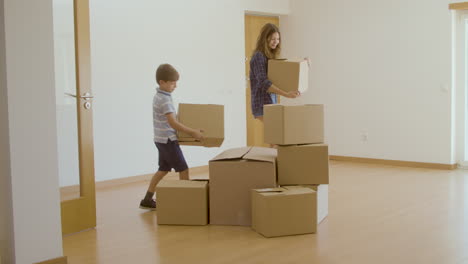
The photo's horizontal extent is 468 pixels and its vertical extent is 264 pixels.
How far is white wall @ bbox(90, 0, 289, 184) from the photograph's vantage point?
5.20 metres

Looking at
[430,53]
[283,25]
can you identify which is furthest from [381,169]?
[283,25]

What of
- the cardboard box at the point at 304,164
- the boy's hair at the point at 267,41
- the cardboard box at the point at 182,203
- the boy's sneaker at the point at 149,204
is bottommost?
the boy's sneaker at the point at 149,204

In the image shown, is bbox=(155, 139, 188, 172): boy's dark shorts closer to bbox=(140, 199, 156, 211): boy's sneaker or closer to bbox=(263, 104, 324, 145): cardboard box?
bbox=(140, 199, 156, 211): boy's sneaker

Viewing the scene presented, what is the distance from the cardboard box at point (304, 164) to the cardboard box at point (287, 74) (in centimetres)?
58

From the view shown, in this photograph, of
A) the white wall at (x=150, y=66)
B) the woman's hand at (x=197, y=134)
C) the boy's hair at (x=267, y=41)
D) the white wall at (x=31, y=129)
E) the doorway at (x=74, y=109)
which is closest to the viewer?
the white wall at (x=31, y=129)

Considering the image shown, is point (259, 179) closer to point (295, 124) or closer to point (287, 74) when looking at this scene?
point (295, 124)

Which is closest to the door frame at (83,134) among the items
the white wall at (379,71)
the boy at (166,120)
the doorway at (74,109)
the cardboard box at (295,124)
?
the doorway at (74,109)

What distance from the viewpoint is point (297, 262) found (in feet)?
8.99

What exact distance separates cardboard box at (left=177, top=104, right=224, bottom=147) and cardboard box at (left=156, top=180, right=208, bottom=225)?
35 centimetres

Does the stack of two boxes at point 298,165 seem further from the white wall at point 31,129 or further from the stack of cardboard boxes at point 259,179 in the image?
the white wall at point 31,129

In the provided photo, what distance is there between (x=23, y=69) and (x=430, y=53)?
4682 mm

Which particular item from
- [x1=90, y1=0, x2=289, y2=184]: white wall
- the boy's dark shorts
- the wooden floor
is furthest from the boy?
[x1=90, y1=0, x2=289, y2=184]: white wall

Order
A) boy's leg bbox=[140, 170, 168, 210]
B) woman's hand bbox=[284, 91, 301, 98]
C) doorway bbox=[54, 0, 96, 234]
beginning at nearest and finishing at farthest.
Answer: doorway bbox=[54, 0, 96, 234] < woman's hand bbox=[284, 91, 301, 98] < boy's leg bbox=[140, 170, 168, 210]

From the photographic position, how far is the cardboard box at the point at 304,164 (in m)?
3.45
